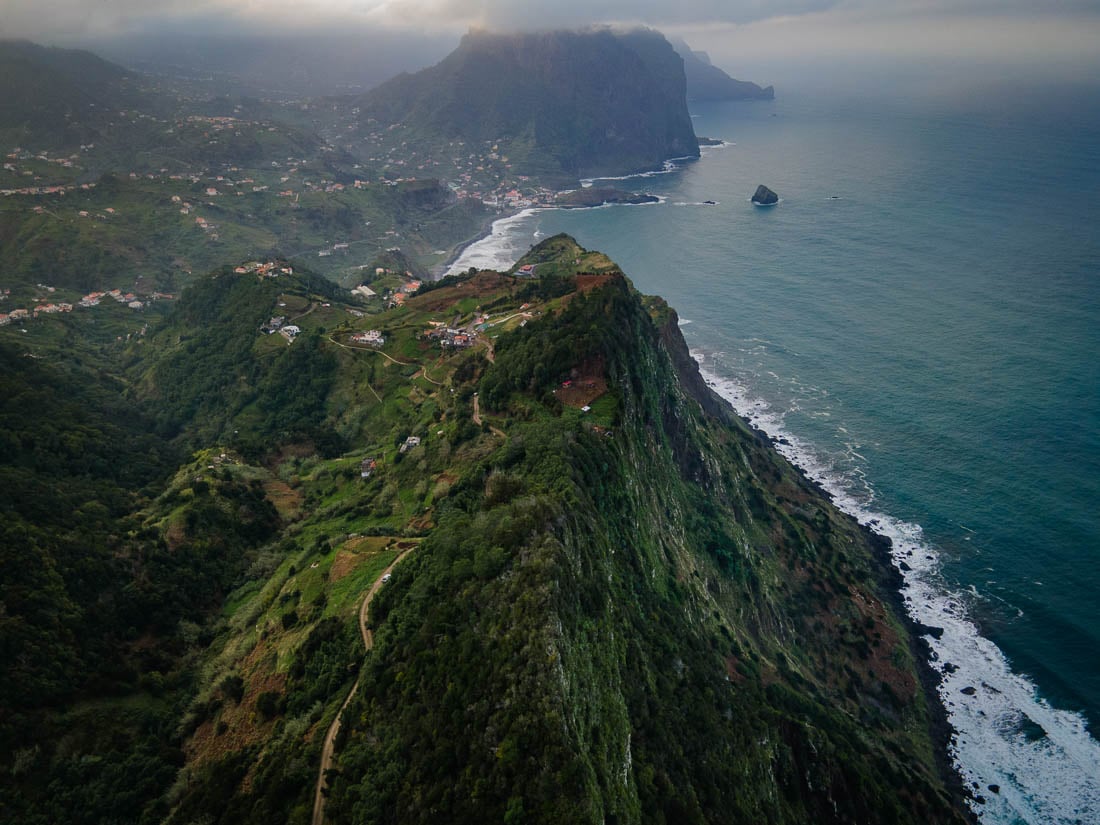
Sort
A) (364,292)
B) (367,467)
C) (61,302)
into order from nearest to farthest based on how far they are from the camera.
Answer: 1. (367,467)
2. (364,292)
3. (61,302)

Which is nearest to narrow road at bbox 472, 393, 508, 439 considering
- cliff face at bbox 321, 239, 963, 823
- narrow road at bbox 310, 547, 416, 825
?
cliff face at bbox 321, 239, 963, 823

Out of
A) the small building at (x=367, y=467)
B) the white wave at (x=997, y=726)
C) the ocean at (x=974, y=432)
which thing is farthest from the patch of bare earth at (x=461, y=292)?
the white wave at (x=997, y=726)

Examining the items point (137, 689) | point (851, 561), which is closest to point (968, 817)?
point (851, 561)

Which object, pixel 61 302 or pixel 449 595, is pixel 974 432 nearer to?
pixel 449 595

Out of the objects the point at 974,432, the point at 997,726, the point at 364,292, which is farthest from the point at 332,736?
the point at 364,292

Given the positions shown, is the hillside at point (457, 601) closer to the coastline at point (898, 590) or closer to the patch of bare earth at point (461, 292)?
the coastline at point (898, 590)
